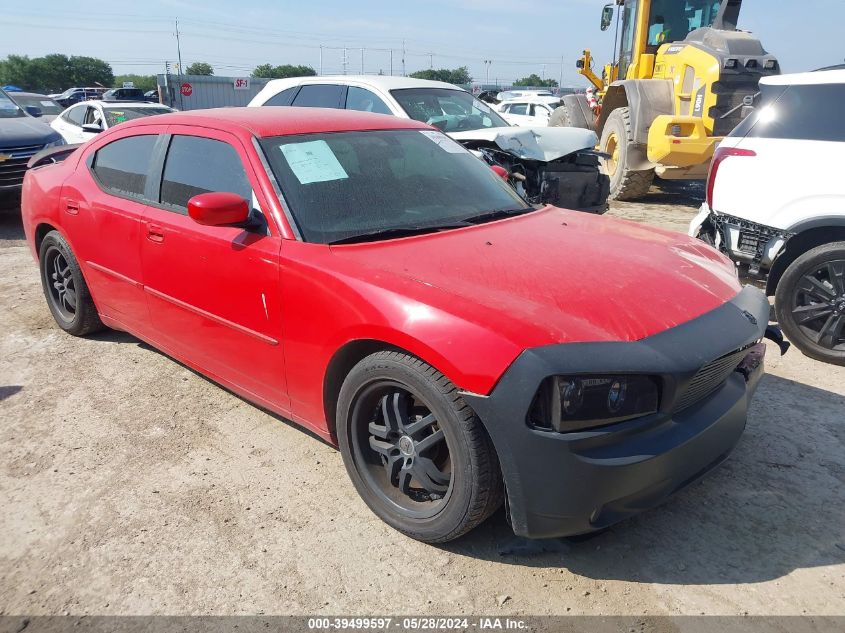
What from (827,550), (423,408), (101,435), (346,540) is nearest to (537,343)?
(423,408)

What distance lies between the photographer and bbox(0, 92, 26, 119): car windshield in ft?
33.2

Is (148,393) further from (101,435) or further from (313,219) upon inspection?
(313,219)

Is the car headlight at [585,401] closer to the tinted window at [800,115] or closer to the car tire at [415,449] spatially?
the car tire at [415,449]

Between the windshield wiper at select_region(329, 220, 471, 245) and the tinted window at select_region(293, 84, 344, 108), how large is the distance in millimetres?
4934

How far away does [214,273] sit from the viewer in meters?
3.21

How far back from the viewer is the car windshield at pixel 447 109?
7348 mm

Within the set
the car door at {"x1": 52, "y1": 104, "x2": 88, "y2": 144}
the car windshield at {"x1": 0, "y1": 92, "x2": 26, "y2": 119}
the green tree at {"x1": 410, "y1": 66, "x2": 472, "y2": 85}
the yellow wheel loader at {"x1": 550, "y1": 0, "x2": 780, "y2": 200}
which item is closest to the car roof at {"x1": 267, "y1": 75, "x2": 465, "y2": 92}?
the yellow wheel loader at {"x1": 550, "y1": 0, "x2": 780, "y2": 200}

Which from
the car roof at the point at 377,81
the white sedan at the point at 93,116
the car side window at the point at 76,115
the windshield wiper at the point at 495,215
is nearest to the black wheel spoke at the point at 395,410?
the windshield wiper at the point at 495,215

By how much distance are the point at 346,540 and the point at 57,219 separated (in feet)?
10.7

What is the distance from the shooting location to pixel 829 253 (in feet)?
14.2

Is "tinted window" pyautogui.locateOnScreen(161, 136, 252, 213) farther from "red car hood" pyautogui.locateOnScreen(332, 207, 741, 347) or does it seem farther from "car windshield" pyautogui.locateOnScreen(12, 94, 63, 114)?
"car windshield" pyautogui.locateOnScreen(12, 94, 63, 114)

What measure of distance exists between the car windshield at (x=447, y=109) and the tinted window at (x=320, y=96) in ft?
2.47

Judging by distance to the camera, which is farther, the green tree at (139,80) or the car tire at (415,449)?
the green tree at (139,80)

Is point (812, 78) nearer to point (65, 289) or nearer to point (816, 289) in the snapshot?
point (816, 289)
